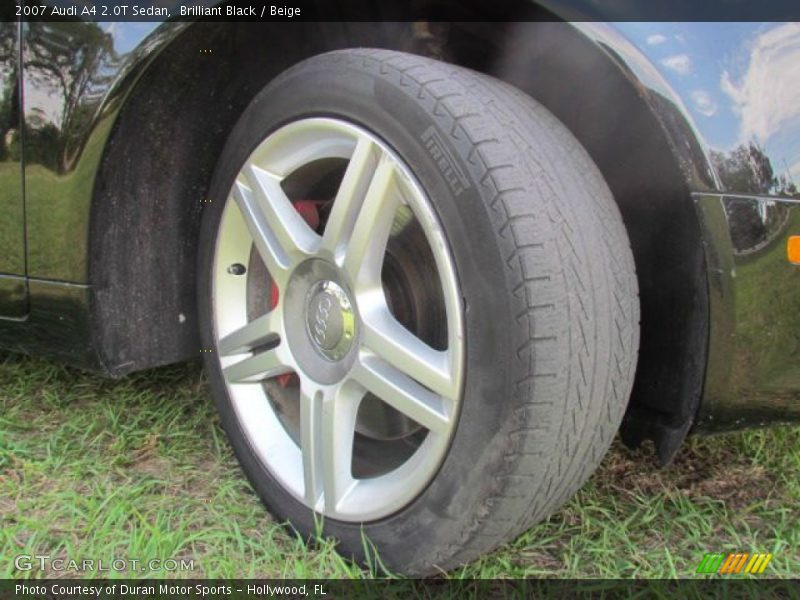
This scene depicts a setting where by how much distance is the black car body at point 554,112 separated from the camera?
57.2 inches

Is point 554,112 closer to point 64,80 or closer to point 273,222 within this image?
point 273,222

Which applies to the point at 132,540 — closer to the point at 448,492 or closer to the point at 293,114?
the point at 448,492

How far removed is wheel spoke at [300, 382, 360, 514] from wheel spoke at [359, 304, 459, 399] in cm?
17

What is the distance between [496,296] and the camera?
57.9 inches

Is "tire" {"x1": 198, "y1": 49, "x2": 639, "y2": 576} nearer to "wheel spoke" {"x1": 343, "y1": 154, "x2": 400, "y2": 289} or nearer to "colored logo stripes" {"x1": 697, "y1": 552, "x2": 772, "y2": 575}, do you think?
"wheel spoke" {"x1": 343, "y1": 154, "x2": 400, "y2": 289}

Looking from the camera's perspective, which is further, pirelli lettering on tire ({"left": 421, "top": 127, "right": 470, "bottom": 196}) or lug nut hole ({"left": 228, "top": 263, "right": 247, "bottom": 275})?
lug nut hole ({"left": 228, "top": 263, "right": 247, "bottom": 275})

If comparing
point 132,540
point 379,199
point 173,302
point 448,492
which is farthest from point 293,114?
point 132,540

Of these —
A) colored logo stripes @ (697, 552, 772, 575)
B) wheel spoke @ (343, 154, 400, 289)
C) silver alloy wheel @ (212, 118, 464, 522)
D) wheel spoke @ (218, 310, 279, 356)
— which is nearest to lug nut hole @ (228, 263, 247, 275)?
silver alloy wheel @ (212, 118, 464, 522)

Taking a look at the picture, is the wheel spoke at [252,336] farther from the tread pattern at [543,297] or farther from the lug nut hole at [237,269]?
the tread pattern at [543,297]

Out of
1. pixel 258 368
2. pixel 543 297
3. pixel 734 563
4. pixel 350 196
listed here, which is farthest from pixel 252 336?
pixel 734 563

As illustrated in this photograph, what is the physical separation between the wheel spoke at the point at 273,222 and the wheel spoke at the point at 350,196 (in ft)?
0.28

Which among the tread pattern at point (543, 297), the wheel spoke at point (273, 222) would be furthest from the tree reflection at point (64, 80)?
the tread pattern at point (543, 297)

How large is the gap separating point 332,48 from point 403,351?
843mm

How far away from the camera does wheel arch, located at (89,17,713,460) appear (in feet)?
5.27
